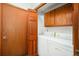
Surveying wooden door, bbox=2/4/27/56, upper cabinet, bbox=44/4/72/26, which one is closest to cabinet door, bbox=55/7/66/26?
Result: upper cabinet, bbox=44/4/72/26

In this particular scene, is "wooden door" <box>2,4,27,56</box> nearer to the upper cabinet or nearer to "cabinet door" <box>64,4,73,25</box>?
the upper cabinet

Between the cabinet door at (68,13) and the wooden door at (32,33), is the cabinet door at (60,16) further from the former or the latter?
the wooden door at (32,33)

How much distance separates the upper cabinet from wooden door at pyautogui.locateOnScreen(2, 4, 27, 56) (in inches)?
14.5

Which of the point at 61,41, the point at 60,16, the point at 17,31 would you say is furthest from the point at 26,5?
the point at 61,41

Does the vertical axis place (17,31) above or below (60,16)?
below

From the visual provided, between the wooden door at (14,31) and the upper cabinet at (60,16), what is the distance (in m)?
0.37

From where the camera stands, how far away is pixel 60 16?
5.22 feet

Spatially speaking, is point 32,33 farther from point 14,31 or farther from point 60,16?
point 60,16

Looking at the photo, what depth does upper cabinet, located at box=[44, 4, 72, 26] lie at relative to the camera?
1.44 meters

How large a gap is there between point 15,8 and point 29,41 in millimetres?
462

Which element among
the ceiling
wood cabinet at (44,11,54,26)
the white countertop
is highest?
the ceiling

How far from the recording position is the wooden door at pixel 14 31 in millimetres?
1325

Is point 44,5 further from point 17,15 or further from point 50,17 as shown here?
point 17,15

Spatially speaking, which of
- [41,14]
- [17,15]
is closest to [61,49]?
[41,14]
